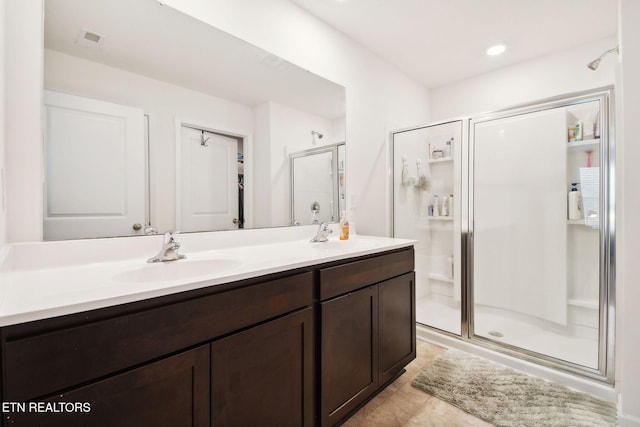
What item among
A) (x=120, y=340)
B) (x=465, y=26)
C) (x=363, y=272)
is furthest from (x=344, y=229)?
(x=465, y=26)

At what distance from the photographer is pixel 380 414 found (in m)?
1.48

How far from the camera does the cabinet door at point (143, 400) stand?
0.63m

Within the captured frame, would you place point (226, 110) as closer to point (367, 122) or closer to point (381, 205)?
point (367, 122)

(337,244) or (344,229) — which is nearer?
(337,244)

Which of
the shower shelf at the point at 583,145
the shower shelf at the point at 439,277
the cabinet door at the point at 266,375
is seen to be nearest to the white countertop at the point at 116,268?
the cabinet door at the point at 266,375

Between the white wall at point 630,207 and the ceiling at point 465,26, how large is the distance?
0.82 metres

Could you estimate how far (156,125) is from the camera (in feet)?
4.35

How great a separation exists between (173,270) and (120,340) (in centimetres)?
Result: 46

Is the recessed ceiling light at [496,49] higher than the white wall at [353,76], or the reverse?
the recessed ceiling light at [496,49]

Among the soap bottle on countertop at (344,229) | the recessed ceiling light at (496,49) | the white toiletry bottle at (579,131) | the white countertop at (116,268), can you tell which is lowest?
the white countertop at (116,268)

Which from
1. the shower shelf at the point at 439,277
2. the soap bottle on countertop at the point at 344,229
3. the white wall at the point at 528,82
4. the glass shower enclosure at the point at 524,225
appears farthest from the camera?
the shower shelf at the point at 439,277

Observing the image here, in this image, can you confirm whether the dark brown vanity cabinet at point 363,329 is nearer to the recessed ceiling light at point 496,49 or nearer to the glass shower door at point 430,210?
the glass shower door at point 430,210

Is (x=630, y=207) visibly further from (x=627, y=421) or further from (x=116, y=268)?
(x=116, y=268)

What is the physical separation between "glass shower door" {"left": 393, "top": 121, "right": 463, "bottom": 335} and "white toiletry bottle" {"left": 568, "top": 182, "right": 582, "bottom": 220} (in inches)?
29.0
